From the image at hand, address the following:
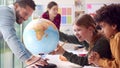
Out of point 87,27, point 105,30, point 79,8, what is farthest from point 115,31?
point 79,8

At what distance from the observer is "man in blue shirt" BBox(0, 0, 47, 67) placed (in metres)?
1.69

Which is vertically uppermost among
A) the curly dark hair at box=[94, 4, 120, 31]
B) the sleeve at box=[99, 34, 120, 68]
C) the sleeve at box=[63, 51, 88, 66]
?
the curly dark hair at box=[94, 4, 120, 31]

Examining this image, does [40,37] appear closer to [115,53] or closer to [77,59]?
[77,59]

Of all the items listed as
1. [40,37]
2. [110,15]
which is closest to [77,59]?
[40,37]

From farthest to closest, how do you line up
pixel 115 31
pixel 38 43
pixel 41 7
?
pixel 41 7
pixel 38 43
pixel 115 31

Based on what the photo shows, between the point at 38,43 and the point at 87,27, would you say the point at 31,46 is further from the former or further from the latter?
the point at 87,27

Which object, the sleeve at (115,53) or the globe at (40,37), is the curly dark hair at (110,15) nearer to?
the sleeve at (115,53)

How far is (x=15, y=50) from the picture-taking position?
169 centimetres

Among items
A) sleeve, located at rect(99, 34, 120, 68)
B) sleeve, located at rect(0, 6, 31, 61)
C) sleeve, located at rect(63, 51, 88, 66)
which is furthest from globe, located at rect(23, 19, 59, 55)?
sleeve, located at rect(99, 34, 120, 68)

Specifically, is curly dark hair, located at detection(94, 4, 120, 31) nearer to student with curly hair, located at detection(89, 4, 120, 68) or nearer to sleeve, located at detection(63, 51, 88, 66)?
student with curly hair, located at detection(89, 4, 120, 68)

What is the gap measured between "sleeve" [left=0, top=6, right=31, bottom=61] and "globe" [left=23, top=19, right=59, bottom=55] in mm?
51

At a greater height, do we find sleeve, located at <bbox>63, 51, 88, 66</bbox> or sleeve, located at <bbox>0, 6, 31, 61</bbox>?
sleeve, located at <bbox>0, 6, 31, 61</bbox>

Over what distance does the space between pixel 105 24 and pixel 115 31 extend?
3.0 inches

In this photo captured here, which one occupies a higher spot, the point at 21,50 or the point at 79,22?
the point at 79,22
